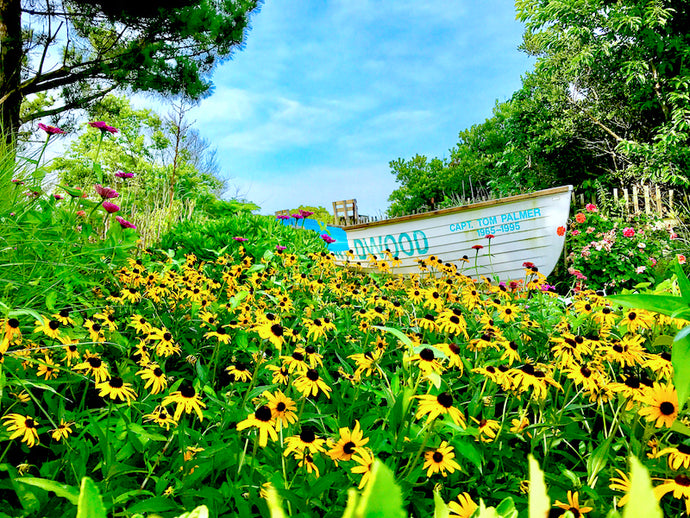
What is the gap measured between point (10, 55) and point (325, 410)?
7.85 meters

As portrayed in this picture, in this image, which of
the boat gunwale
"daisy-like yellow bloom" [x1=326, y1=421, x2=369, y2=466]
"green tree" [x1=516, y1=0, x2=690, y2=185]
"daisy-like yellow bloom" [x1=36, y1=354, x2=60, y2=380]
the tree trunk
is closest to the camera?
"daisy-like yellow bloom" [x1=326, y1=421, x2=369, y2=466]

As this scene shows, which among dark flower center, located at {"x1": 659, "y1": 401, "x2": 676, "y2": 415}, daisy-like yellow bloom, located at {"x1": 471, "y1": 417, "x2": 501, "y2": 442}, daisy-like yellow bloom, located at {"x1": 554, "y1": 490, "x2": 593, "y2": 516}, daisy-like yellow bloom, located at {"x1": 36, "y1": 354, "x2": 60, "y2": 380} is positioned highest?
daisy-like yellow bloom, located at {"x1": 36, "y1": 354, "x2": 60, "y2": 380}

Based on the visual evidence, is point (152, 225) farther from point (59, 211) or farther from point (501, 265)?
point (501, 265)

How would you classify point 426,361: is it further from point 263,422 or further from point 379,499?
point 379,499

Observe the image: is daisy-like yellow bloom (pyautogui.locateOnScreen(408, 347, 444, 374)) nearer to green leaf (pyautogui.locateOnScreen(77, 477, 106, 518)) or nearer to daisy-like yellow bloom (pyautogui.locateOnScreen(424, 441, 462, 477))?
daisy-like yellow bloom (pyautogui.locateOnScreen(424, 441, 462, 477))

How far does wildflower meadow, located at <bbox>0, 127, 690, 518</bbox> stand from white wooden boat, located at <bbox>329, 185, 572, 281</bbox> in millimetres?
3524

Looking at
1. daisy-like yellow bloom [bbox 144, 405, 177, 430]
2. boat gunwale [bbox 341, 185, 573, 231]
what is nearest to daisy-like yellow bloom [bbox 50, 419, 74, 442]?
daisy-like yellow bloom [bbox 144, 405, 177, 430]

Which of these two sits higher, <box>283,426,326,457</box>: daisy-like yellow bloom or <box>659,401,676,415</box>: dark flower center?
<box>283,426,326,457</box>: daisy-like yellow bloom

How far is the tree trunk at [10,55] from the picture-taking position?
20.3ft

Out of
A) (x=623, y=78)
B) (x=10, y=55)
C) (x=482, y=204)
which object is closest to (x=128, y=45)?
(x=10, y=55)

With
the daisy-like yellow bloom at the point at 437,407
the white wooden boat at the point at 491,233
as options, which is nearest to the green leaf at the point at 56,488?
the daisy-like yellow bloom at the point at 437,407

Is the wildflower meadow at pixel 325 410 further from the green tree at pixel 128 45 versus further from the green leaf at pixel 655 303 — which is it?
the green tree at pixel 128 45

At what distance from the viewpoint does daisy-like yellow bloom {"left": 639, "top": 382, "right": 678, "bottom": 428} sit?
0.94 m

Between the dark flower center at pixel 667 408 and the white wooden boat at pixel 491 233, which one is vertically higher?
the white wooden boat at pixel 491 233
